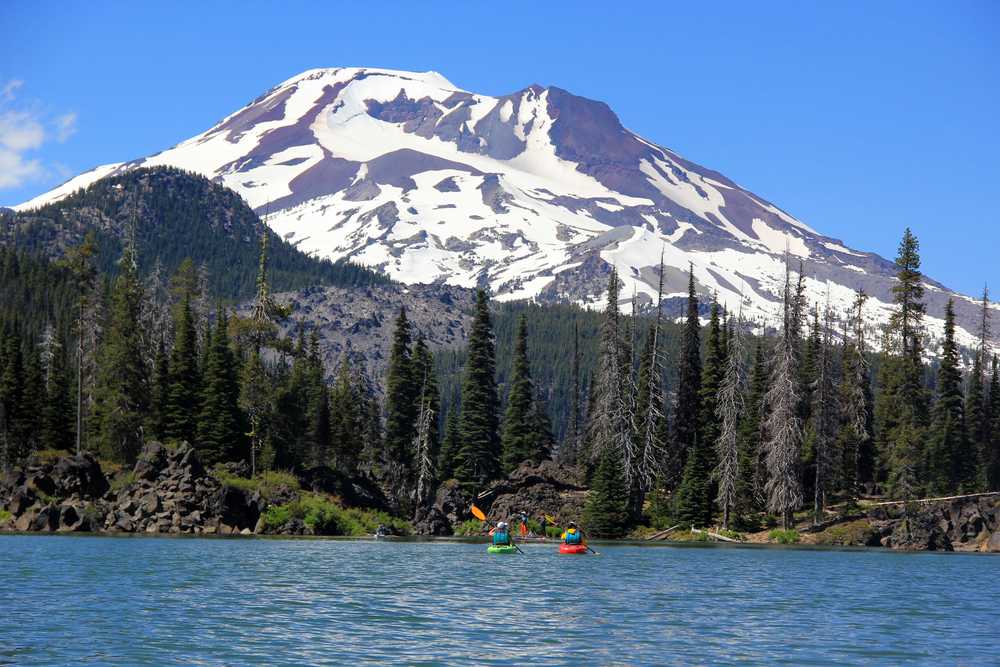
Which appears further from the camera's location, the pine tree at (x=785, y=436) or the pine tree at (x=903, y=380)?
the pine tree at (x=903, y=380)

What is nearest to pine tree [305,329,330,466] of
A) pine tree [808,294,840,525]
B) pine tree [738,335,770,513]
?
pine tree [738,335,770,513]

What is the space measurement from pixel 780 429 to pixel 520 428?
26.7 meters

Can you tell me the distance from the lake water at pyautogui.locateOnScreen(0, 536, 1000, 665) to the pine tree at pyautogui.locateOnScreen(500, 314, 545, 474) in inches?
1924

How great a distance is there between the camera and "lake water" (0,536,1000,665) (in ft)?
90.9

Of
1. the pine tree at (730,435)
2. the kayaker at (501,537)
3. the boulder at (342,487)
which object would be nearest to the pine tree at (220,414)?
the boulder at (342,487)

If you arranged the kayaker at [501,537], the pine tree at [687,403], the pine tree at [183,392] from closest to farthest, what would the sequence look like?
1. the kayaker at [501,537]
2. the pine tree at [183,392]
3. the pine tree at [687,403]

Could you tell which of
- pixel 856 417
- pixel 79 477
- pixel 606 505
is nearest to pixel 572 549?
pixel 606 505

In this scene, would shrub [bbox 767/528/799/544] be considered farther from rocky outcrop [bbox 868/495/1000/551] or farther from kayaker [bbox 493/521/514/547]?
kayaker [bbox 493/521/514/547]

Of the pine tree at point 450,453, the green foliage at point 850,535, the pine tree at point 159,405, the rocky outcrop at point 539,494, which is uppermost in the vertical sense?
the pine tree at point 159,405

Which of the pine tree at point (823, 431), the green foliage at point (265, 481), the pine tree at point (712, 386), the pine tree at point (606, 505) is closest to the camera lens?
the green foliage at point (265, 481)

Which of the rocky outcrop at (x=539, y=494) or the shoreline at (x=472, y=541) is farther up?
the rocky outcrop at (x=539, y=494)

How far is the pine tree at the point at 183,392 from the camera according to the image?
306 ft

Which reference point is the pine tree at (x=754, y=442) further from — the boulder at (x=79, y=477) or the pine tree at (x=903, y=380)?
the boulder at (x=79, y=477)

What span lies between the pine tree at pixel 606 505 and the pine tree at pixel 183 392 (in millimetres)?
31673
